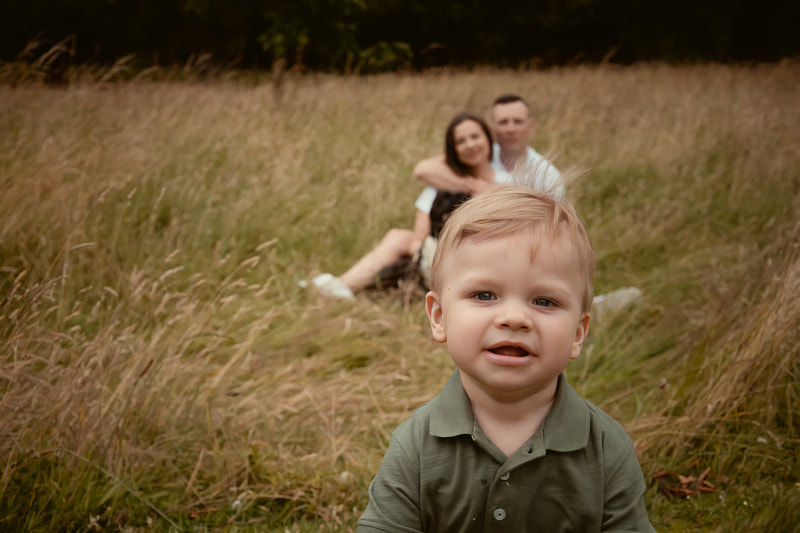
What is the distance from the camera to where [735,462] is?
2379 mm

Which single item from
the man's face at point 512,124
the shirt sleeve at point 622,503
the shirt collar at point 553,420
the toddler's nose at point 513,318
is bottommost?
the shirt sleeve at point 622,503

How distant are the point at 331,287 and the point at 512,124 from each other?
1.75 meters

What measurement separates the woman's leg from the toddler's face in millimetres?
2978

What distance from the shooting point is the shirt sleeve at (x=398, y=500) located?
131cm

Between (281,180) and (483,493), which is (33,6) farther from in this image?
(483,493)

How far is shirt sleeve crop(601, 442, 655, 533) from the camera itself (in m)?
1.29

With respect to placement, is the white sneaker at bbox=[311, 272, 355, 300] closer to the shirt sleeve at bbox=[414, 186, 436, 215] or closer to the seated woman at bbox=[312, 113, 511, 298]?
the seated woman at bbox=[312, 113, 511, 298]

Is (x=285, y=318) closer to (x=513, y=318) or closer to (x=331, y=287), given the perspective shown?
(x=331, y=287)

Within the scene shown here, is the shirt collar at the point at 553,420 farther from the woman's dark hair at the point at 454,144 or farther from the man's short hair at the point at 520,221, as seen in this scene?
the woman's dark hair at the point at 454,144

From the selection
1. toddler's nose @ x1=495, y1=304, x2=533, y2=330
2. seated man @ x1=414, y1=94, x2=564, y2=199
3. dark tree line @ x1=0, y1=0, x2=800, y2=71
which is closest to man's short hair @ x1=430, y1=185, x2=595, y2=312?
toddler's nose @ x1=495, y1=304, x2=533, y2=330

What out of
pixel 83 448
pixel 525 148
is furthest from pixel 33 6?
pixel 83 448

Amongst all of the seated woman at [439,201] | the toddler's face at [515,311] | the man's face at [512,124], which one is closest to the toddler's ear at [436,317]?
the toddler's face at [515,311]

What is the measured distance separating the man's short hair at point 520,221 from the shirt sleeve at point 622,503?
1.10 ft

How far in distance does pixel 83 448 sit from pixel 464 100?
748 centimetres
